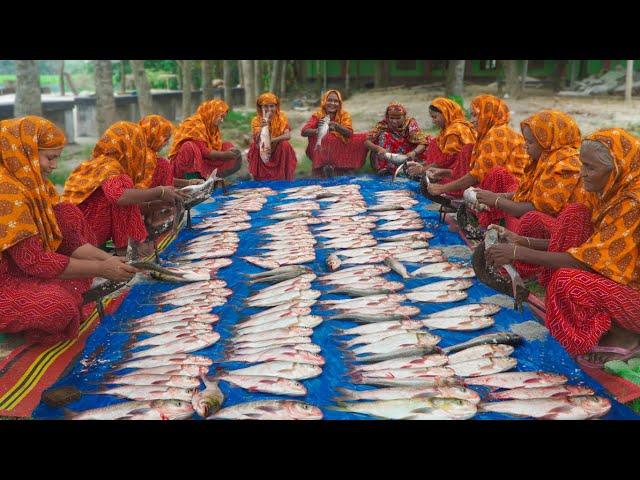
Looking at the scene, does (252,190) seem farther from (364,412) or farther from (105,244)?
(364,412)

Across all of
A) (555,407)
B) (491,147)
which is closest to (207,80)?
(491,147)

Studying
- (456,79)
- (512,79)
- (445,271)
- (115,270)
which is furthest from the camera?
(512,79)

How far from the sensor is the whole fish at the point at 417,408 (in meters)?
2.53

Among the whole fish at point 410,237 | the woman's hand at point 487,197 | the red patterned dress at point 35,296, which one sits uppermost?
the woman's hand at point 487,197

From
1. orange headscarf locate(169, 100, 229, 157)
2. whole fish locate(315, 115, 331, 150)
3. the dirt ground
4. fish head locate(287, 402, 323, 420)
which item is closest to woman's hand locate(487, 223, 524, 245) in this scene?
fish head locate(287, 402, 323, 420)

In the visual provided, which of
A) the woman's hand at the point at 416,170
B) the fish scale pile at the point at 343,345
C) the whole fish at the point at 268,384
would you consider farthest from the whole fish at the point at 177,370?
the woman's hand at the point at 416,170

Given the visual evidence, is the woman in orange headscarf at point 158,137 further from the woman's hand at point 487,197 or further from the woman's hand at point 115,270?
the woman's hand at point 487,197

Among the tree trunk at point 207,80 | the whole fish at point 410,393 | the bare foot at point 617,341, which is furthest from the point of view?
the tree trunk at point 207,80

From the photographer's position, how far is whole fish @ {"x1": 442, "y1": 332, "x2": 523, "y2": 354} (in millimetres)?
3104

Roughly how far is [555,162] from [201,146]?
4.30m

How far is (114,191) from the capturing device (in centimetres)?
445

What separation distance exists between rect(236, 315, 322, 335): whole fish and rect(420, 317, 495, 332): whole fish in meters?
0.63

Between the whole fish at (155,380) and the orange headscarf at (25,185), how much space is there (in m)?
0.89

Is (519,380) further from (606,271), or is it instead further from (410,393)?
(606,271)
